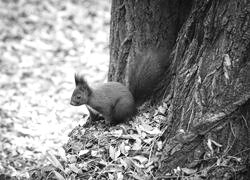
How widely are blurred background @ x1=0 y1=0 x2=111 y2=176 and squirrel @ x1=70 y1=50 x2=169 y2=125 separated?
68cm

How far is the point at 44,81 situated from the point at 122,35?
285cm

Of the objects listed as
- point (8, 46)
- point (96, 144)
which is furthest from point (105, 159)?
point (8, 46)

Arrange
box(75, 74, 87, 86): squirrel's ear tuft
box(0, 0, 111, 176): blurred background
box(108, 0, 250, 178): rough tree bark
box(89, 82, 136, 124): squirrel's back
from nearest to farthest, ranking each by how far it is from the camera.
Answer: box(108, 0, 250, 178): rough tree bark, box(89, 82, 136, 124): squirrel's back, box(75, 74, 87, 86): squirrel's ear tuft, box(0, 0, 111, 176): blurred background

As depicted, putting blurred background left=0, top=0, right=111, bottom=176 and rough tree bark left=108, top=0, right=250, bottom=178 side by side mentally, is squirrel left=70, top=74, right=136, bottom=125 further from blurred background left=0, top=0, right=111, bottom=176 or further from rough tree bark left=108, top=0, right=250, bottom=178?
blurred background left=0, top=0, right=111, bottom=176

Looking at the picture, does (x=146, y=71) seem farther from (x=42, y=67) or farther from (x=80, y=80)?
(x=42, y=67)

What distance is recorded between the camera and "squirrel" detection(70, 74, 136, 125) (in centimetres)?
338

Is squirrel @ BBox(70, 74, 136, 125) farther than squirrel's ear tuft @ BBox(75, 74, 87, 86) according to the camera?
No

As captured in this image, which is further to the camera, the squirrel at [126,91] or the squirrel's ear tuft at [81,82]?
the squirrel's ear tuft at [81,82]

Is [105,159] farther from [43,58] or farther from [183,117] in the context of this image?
[43,58]

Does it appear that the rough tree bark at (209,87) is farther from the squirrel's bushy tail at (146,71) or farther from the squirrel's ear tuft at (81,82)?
the squirrel's ear tuft at (81,82)

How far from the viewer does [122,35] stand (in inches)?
132

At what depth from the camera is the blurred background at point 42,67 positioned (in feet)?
15.0

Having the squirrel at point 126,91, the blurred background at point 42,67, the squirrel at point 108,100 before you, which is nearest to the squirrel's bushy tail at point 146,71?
the squirrel at point 126,91

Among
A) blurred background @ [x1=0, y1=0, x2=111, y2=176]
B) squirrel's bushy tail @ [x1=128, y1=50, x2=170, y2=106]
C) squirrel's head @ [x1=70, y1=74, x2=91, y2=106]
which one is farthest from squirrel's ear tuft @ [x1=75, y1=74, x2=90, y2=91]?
blurred background @ [x1=0, y1=0, x2=111, y2=176]
